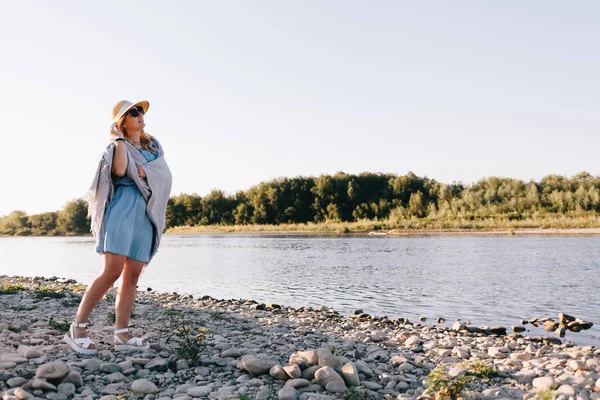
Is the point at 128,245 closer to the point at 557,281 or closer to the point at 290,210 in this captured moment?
the point at 557,281

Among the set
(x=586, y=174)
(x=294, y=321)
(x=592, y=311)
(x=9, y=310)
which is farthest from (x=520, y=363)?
(x=586, y=174)

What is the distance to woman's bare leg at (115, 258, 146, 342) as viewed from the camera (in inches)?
182

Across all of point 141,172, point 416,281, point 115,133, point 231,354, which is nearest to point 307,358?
point 231,354

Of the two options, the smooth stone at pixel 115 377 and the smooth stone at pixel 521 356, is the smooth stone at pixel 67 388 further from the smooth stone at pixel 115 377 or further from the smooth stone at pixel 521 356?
the smooth stone at pixel 521 356

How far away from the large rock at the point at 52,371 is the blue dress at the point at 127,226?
0.98 metres

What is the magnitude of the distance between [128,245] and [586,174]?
6028cm

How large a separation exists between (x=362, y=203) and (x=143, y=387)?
59.7 m

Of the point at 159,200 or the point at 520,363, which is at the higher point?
the point at 159,200

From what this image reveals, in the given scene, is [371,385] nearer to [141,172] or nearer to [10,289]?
[141,172]

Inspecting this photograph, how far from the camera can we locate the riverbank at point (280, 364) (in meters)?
3.80

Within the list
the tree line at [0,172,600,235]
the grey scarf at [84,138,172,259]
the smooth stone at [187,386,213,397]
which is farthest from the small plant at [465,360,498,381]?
the tree line at [0,172,600,235]

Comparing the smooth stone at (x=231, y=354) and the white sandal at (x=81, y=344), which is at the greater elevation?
the white sandal at (x=81, y=344)

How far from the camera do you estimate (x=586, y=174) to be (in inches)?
2199

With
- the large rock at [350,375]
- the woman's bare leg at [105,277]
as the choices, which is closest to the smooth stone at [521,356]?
the large rock at [350,375]
